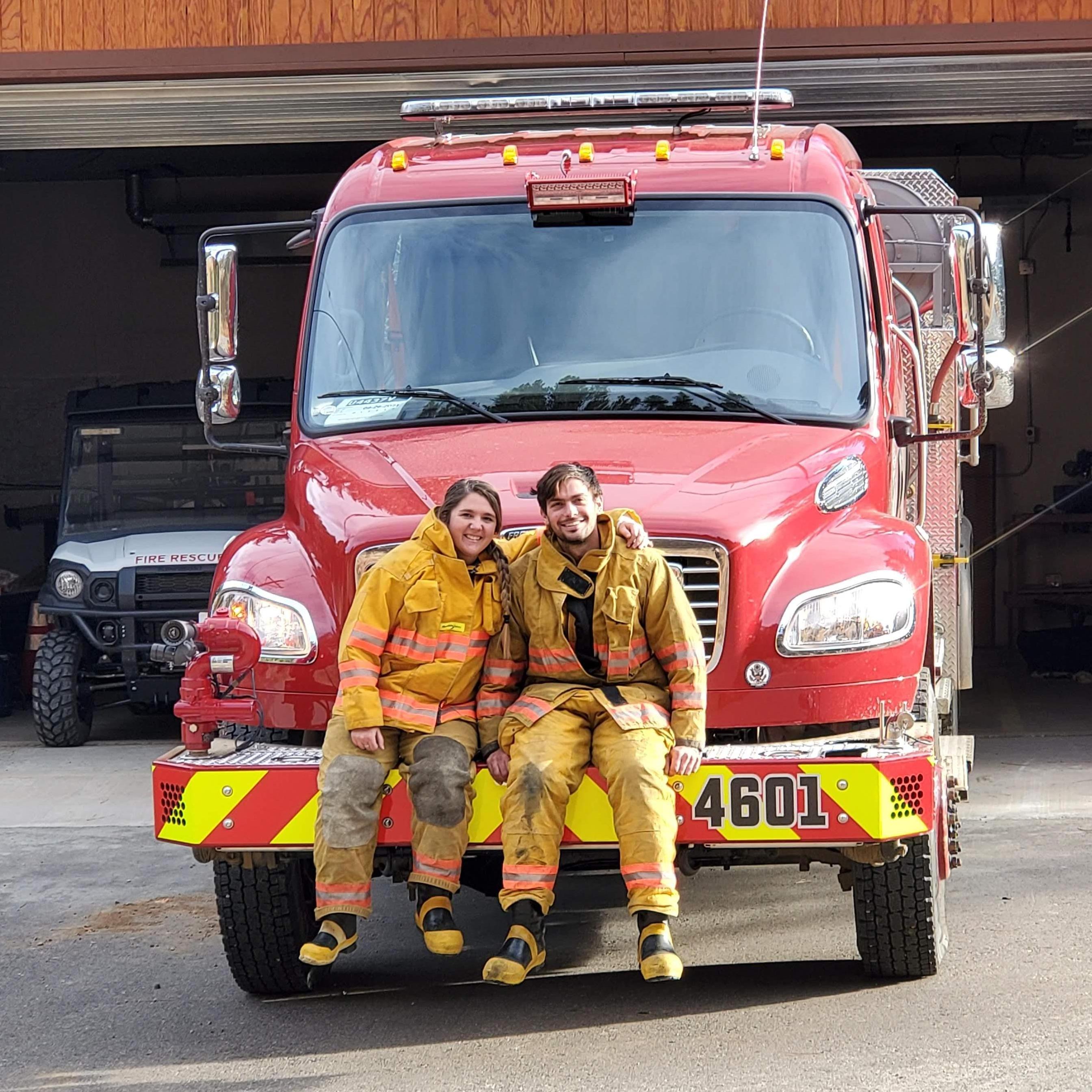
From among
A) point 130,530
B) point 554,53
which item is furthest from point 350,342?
point 130,530

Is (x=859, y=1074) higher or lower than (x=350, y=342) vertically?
lower

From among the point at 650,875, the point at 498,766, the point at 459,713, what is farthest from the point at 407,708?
the point at 650,875

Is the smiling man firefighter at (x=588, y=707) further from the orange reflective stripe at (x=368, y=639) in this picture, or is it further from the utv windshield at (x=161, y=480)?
the utv windshield at (x=161, y=480)

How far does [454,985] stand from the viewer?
227 inches

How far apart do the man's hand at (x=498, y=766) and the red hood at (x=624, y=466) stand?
0.73 meters

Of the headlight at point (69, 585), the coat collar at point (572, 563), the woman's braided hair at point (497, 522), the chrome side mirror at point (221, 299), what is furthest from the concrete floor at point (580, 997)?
the headlight at point (69, 585)

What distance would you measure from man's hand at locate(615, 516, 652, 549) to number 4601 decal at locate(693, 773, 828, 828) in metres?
0.69

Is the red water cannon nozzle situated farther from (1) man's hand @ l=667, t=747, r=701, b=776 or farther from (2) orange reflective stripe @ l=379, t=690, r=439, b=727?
(1) man's hand @ l=667, t=747, r=701, b=776

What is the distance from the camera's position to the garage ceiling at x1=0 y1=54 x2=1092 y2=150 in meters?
10.4

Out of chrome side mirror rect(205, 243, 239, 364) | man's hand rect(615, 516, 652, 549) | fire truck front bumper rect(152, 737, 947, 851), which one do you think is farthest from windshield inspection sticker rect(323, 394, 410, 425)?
fire truck front bumper rect(152, 737, 947, 851)

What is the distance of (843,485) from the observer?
550 cm

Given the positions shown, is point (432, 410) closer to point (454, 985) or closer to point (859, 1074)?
point (454, 985)

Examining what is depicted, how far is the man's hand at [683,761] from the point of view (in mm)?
4824

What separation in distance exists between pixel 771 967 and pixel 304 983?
5.03ft
